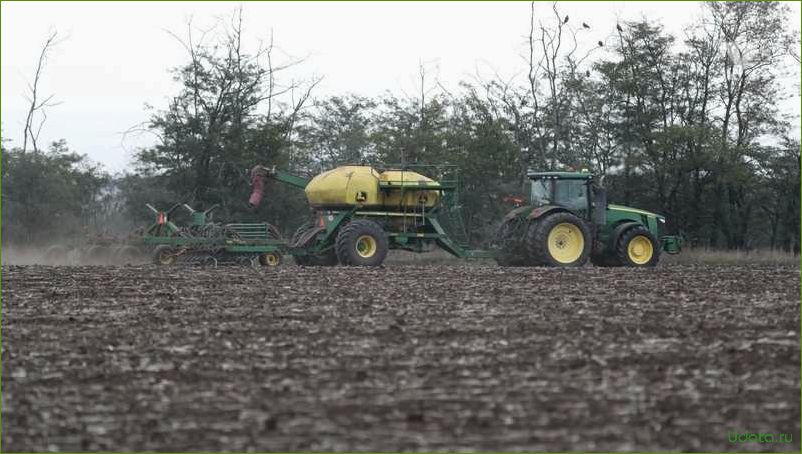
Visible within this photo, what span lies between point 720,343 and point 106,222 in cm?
4146

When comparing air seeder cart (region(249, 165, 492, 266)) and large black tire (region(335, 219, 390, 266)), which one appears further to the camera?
air seeder cart (region(249, 165, 492, 266))

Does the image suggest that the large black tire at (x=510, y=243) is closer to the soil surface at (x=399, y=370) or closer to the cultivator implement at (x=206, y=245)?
the cultivator implement at (x=206, y=245)

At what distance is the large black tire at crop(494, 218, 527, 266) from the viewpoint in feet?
74.4

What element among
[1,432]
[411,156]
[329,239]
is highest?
[411,156]

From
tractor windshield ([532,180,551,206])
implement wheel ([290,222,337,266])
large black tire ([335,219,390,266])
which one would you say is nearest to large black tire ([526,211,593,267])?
tractor windshield ([532,180,551,206])

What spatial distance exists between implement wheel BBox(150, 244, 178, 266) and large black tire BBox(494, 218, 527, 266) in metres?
6.96

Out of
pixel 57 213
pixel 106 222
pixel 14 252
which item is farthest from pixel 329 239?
pixel 106 222

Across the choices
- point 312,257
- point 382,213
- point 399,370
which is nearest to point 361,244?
point 382,213

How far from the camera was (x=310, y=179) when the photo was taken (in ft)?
81.0

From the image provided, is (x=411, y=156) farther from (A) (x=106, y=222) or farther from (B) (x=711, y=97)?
(A) (x=106, y=222)

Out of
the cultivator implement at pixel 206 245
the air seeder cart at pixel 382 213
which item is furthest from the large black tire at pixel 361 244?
the cultivator implement at pixel 206 245

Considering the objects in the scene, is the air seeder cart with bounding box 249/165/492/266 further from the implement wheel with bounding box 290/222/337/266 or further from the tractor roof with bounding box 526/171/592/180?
the tractor roof with bounding box 526/171/592/180

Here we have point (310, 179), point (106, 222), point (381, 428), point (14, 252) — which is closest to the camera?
point (381, 428)

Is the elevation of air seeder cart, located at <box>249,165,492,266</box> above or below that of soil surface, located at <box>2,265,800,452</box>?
above
